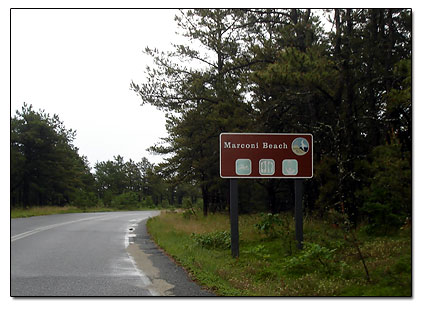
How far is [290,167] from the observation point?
9.66m

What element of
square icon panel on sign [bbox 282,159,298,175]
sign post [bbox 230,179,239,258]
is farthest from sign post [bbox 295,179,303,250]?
sign post [bbox 230,179,239,258]

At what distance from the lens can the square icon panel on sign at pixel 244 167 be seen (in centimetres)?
948

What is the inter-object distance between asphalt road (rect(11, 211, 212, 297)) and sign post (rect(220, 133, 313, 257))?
99.2 inches

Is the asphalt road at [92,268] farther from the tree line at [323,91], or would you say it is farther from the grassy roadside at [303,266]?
the tree line at [323,91]

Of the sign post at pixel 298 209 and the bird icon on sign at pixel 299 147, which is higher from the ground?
the bird icon on sign at pixel 299 147

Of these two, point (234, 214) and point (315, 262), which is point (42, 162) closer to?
point (234, 214)

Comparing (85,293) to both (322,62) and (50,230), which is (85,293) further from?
(50,230)

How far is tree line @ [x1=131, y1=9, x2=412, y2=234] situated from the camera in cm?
935

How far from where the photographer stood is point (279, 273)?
8219 mm

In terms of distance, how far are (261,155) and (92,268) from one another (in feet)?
15.0

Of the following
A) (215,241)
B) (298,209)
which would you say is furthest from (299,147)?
(215,241)

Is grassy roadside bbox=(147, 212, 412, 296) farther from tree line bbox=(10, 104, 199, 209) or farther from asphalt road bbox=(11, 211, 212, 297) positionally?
tree line bbox=(10, 104, 199, 209)

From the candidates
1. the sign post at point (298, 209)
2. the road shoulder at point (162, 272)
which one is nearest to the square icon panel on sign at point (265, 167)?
the sign post at point (298, 209)

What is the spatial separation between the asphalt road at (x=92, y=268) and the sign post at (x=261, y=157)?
252 centimetres
